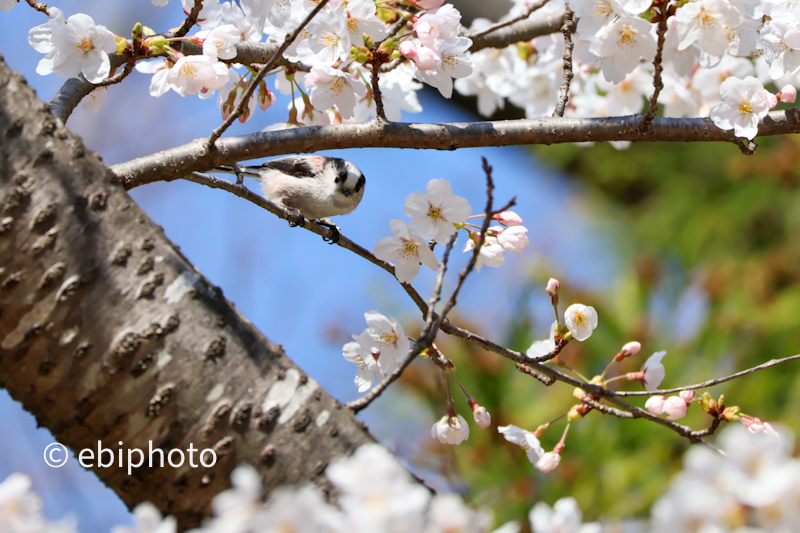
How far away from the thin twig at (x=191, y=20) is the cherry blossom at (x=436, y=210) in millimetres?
680

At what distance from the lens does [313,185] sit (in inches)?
99.6

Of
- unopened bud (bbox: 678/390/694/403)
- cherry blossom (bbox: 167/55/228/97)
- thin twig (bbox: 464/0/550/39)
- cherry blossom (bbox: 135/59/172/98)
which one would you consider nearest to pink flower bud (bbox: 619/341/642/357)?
unopened bud (bbox: 678/390/694/403)

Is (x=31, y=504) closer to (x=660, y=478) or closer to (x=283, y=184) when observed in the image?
(x=283, y=184)

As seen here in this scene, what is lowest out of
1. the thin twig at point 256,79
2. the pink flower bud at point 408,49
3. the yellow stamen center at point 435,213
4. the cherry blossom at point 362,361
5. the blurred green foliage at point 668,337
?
the cherry blossom at point 362,361

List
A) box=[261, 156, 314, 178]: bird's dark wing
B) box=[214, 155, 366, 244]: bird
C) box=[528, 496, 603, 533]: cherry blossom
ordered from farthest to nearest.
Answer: box=[261, 156, 314, 178]: bird's dark wing, box=[214, 155, 366, 244]: bird, box=[528, 496, 603, 533]: cherry blossom

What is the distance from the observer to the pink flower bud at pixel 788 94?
151cm

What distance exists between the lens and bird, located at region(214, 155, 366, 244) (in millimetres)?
2516

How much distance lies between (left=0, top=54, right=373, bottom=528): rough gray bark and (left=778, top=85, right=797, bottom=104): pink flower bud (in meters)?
1.47

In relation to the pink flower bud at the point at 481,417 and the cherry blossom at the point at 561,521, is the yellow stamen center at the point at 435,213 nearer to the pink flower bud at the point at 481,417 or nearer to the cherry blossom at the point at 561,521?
the pink flower bud at the point at 481,417

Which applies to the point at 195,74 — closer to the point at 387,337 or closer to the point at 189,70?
the point at 189,70

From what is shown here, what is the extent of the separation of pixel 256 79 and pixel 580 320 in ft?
2.92

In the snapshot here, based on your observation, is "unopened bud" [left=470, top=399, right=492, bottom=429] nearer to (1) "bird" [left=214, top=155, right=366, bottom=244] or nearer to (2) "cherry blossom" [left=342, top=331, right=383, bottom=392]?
(2) "cherry blossom" [left=342, top=331, right=383, bottom=392]

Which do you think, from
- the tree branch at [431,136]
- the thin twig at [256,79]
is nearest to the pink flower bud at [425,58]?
the tree branch at [431,136]

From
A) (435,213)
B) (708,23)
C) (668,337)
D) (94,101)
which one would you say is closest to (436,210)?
(435,213)
